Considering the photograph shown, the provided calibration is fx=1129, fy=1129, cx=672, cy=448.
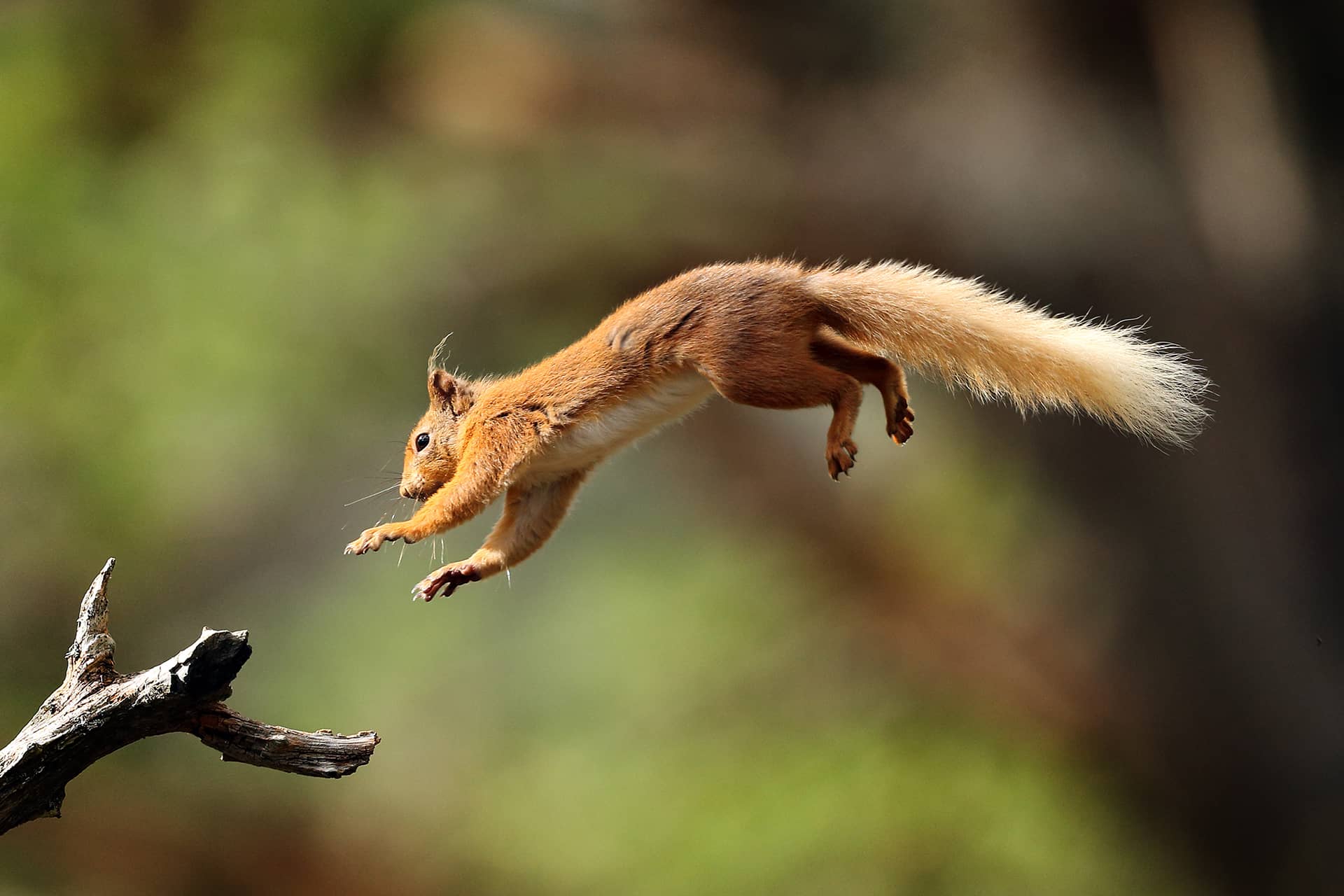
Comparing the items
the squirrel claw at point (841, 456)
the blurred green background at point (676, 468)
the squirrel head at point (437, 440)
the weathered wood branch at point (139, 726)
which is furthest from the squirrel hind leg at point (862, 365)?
the blurred green background at point (676, 468)

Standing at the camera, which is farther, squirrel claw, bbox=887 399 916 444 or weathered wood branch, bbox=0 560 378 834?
squirrel claw, bbox=887 399 916 444

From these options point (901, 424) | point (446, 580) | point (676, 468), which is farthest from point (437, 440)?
point (676, 468)

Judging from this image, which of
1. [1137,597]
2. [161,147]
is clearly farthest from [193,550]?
[1137,597]

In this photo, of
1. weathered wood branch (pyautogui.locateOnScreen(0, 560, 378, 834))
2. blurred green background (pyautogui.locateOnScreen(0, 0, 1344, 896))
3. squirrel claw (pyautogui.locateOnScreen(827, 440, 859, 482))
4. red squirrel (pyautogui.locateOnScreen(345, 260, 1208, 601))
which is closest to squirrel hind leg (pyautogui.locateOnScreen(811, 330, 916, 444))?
red squirrel (pyautogui.locateOnScreen(345, 260, 1208, 601))

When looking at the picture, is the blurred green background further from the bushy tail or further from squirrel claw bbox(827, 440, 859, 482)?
squirrel claw bbox(827, 440, 859, 482)

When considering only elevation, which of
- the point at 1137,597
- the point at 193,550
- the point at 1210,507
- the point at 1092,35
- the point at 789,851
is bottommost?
the point at 789,851

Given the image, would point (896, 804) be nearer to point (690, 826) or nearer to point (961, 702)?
point (961, 702)
